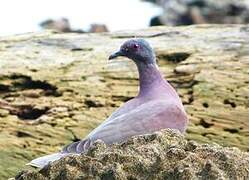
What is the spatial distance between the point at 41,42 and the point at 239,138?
11.4 ft

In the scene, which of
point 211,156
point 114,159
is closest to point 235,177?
point 211,156

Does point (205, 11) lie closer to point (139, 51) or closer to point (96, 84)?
point (96, 84)

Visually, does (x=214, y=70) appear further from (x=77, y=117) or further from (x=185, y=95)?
(x=77, y=117)

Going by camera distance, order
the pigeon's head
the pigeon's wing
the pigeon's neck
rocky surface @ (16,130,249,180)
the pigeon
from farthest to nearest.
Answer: the pigeon's head
the pigeon's neck
the pigeon's wing
the pigeon
rocky surface @ (16,130,249,180)

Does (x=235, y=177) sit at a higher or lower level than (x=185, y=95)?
higher

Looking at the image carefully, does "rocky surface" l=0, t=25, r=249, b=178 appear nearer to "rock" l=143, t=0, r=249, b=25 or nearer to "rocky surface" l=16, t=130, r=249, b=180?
"rocky surface" l=16, t=130, r=249, b=180

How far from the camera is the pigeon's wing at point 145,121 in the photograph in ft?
21.4

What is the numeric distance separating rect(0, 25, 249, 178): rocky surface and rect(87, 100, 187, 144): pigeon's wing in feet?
6.40

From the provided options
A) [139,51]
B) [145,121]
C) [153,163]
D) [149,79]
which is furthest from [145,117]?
[153,163]

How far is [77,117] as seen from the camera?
9.75 meters

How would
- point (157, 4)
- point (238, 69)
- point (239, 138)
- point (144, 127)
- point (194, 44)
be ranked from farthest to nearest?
point (157, 4)
point (194, 44)
point (238, 69)
point (239, 138)
point (144, 127)

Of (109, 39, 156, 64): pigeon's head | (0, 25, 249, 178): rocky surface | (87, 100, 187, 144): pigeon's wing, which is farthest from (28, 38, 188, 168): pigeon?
(0, 25, 249, 178): rocky surface

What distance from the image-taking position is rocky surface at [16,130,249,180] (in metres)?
4.08

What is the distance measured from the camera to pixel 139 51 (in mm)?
7668
